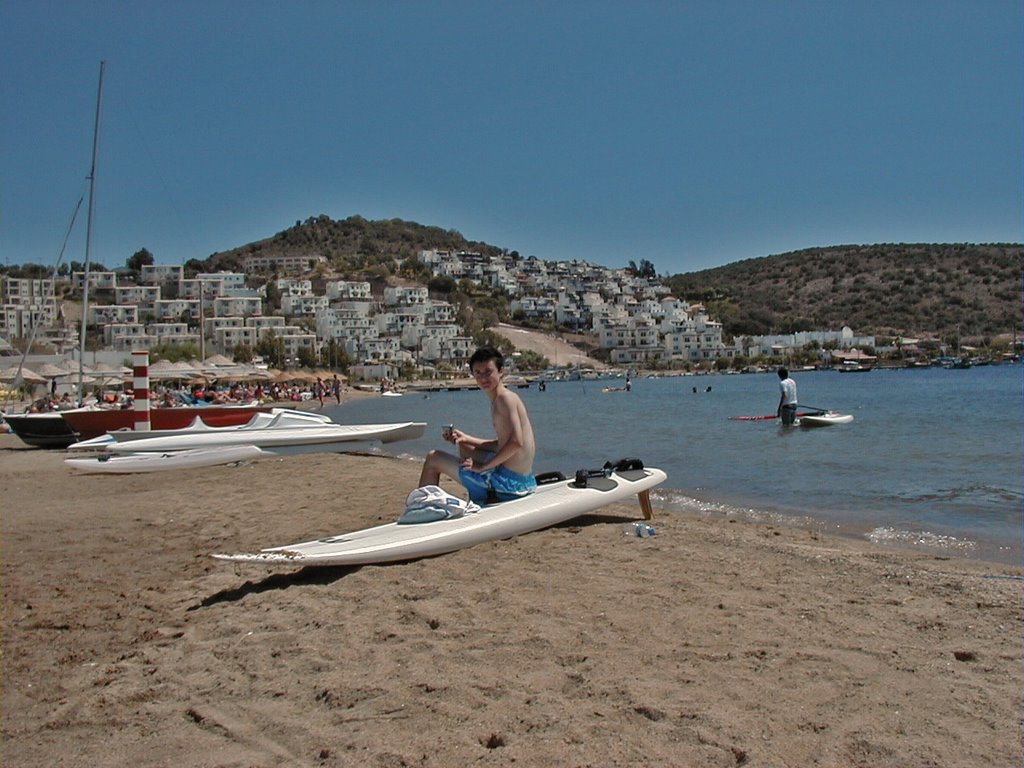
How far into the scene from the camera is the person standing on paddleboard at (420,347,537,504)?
6.25m

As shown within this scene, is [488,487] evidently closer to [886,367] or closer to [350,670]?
[350,670]

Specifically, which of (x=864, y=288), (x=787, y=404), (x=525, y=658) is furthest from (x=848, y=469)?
(x=864, y=288)

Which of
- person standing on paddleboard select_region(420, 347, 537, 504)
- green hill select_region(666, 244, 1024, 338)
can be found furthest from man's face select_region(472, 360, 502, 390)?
green hill select_region(666, 244, 1024, 338)

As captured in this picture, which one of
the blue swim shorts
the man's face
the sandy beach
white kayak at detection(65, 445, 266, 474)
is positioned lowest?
white kayak at detection(65, 445, 266, 474)

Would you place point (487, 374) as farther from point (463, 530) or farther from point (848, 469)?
point (848, 469)

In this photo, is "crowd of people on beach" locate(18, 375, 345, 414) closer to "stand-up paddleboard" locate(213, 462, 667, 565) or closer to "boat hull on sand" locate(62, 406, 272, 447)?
"boat hull on sand" locate(62, 406, 272, 447)

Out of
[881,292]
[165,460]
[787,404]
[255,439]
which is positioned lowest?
[165,460]

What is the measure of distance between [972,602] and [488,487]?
11.0 ft

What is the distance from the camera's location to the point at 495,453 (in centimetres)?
648

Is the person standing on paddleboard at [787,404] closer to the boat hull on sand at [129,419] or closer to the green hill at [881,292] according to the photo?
the boat hull on sand at [129,419]

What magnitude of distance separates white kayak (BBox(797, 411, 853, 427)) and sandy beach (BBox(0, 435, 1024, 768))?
1576 cm

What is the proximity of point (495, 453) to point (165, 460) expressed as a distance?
8861mm

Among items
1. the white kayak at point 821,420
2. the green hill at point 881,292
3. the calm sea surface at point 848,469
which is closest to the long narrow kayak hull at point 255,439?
the calm sea surface at point 848,469

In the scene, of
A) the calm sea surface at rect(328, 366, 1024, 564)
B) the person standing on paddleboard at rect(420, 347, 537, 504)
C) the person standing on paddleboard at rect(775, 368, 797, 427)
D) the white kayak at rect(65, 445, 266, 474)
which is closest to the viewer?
the person standing on paddleboard at rect(420, 347, 537, 504)
